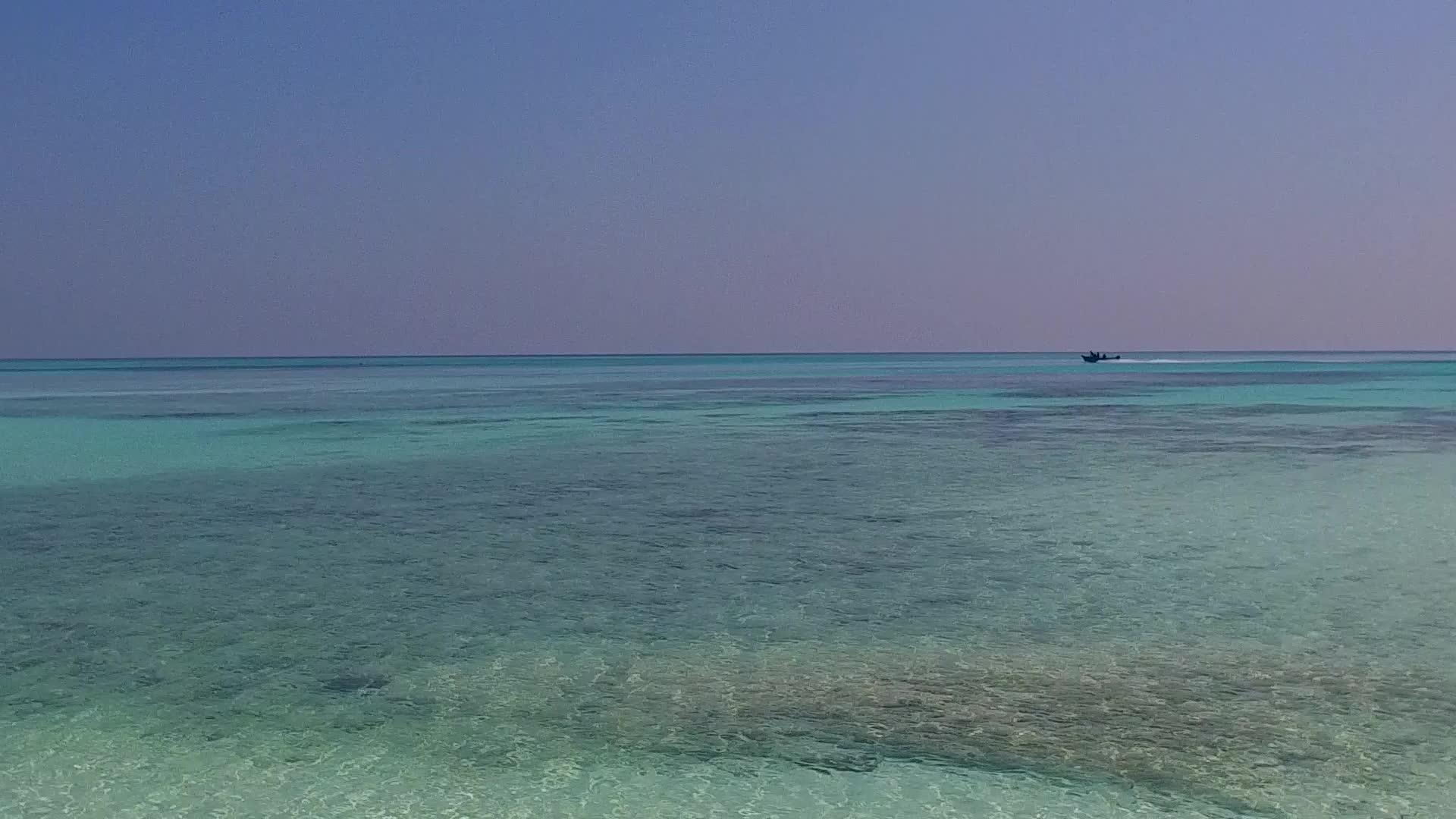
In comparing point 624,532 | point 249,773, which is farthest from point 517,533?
point 249,773

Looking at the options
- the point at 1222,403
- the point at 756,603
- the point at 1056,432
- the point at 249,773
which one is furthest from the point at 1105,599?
the point at 1222,403

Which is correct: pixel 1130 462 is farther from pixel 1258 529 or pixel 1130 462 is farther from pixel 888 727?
pixel 888 727

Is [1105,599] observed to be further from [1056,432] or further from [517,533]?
[1056,432]

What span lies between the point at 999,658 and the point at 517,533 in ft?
20.9

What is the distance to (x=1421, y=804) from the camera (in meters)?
4.84

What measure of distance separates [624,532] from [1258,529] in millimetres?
6514

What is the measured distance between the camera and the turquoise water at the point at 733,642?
521cm

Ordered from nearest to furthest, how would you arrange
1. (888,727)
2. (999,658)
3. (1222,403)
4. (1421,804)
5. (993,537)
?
(1421,804), (888,727), (999,658), (993,537), (1222,403)

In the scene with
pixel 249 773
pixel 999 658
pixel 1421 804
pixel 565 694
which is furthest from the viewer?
pixel 999 658

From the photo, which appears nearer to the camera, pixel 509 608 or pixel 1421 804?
pixel 1421 804

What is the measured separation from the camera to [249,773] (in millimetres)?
5359

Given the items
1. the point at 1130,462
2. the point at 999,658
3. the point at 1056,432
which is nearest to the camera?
the point at 999,658

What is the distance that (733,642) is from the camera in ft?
25.0

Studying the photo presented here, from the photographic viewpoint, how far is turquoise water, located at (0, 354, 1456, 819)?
5211 millimetres
